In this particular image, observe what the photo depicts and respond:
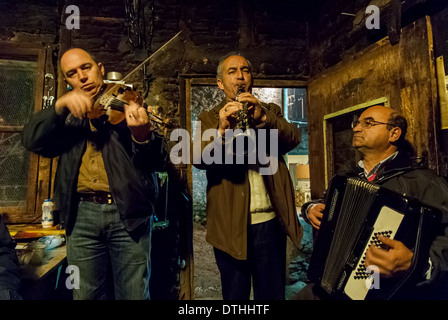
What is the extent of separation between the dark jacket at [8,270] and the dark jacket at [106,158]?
1.12 ft

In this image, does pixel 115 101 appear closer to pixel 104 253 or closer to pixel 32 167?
pixel 104 253

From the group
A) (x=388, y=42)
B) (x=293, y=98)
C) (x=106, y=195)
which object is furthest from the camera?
(x=293, y=98)

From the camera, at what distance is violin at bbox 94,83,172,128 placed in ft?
6.40

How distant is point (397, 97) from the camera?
7.80ft

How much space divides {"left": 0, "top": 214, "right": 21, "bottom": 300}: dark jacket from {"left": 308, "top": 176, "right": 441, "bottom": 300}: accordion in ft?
6.76

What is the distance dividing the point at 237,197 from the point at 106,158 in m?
1.07

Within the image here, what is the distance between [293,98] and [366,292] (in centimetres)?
811

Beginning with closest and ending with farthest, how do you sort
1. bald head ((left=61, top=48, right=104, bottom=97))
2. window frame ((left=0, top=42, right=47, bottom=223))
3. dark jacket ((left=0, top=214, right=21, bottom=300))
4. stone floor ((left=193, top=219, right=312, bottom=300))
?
dark jacket ((left=0, top=214, right=21, bottom=300)) → bald head ((left=61, top=48, right=104, bottom=97)) → window frame ((left=0, top=42, right=47, bottom=223)) → stone floor ((left=193, top=219, right=312, bottom=300))

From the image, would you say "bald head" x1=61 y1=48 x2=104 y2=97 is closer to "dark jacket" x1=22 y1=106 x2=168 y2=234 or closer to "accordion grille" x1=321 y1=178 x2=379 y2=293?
"dark jacket" x1=22 y1=106 x2=168 y2=234

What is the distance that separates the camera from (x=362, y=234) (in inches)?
66.7

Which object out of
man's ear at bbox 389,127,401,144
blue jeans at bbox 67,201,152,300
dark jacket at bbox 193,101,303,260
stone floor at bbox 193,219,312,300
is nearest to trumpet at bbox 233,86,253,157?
dark jacket at bbox 193,101,303,260

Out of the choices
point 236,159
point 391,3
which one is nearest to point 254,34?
point 391,3
